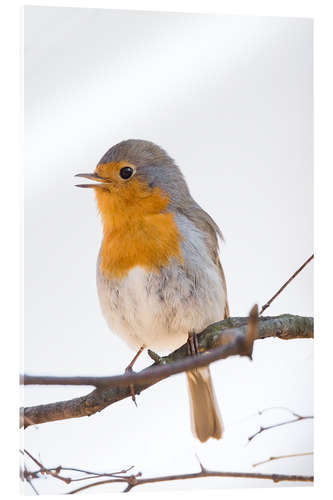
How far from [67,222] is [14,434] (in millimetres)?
618

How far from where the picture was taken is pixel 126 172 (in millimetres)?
2203

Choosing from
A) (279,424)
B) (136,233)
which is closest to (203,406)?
(279,424)

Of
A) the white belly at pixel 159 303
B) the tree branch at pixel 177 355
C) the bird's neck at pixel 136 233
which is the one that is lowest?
the tree branch at pixel 177 355

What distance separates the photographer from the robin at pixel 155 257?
6.93 feet

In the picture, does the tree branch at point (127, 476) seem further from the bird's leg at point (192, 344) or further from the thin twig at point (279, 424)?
the bird's leg at point (192, 344)

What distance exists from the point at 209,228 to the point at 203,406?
21.7 inches

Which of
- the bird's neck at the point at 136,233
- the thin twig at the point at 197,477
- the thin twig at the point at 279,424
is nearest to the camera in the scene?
the bird's neck at the point at 136,233

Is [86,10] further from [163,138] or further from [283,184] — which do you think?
[283,184]

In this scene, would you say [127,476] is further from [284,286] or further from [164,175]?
[164,175]

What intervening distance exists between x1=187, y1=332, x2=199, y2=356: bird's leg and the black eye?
19.7 inches

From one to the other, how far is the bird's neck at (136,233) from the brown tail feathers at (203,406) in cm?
40

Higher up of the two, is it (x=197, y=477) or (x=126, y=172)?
(x=126, y=172)

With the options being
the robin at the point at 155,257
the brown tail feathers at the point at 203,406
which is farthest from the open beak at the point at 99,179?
the brown tail feathers at the point at 203,406

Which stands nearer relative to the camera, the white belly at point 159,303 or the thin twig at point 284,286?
the white belly at point 159,303
